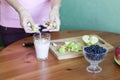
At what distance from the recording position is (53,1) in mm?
1682

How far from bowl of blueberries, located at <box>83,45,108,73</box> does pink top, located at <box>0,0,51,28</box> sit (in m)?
0.59

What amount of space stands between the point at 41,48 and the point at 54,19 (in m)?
0.28

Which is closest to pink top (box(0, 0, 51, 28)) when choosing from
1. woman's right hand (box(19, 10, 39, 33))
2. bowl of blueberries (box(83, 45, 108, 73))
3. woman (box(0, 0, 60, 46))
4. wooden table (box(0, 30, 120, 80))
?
woman (box(0, 0, 60, 46))

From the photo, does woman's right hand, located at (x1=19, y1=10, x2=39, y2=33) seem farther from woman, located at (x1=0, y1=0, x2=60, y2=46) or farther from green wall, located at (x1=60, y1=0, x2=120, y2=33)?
green wall, located at (x1=60, y1=0, x2=120, y2=33)

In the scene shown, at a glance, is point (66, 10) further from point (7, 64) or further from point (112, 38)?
point (7, 64)

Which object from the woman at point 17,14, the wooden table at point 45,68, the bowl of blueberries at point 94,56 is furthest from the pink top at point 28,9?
the bowl of blueberries at point 94,56

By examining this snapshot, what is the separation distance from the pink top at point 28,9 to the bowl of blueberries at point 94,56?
594mm

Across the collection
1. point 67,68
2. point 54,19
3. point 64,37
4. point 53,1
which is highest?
point 53,1

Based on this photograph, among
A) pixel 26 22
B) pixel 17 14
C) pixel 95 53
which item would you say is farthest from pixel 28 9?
pixel 95 53

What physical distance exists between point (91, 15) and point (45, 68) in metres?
0.79

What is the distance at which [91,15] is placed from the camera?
186 cm

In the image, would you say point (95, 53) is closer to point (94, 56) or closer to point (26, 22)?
point (94, 56)

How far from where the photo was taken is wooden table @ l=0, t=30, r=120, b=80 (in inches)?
43.9

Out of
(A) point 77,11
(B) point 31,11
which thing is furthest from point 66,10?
(B) point 31,11
